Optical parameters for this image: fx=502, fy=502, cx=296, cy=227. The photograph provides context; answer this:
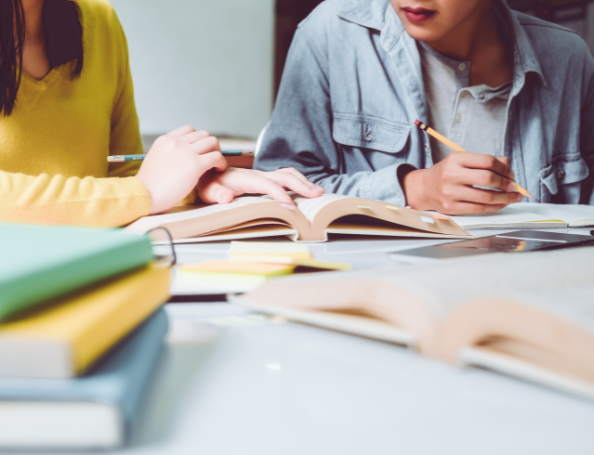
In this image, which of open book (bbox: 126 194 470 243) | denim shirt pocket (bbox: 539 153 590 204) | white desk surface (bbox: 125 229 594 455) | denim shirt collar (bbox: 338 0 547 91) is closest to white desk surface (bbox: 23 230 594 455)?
white desk surface (bbox: 125 229 594 455)

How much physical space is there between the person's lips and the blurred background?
1.72 m

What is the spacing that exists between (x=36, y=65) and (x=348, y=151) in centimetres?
72

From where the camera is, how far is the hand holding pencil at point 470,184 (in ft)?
2.75

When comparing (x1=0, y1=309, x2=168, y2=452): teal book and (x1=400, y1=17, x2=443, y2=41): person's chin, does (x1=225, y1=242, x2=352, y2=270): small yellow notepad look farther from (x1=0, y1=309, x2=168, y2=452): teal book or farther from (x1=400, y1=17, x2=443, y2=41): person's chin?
(x1=400, y1=17, x2=443, y2=41): person's chin

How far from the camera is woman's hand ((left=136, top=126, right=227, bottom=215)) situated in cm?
71

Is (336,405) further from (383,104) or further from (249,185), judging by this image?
(383,104)

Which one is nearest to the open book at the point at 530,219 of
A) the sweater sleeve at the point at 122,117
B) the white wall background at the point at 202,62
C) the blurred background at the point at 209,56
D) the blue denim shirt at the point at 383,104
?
the blue denim shirt at the point at 383,104

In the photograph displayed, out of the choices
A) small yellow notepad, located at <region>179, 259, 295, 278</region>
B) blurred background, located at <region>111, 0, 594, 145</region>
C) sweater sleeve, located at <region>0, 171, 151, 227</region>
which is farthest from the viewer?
blurred background, located at <region>111, 0, 594, 145</region>

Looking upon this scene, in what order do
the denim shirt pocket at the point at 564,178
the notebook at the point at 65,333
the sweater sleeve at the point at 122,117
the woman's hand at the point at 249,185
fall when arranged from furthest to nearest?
the denim shirt pocket at the point at 564,178 → the sweater sleeve at the point at 122,117 → the woman's hand at the point at 249,185 → the notebook at the point at 65,333

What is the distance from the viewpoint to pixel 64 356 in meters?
0.18

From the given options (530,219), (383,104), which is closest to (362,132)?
(383,104)

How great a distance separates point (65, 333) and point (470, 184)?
778 mm

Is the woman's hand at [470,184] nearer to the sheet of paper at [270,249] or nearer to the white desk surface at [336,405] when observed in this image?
the sheet of paper at [270,249]

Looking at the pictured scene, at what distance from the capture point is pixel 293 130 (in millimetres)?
1208
